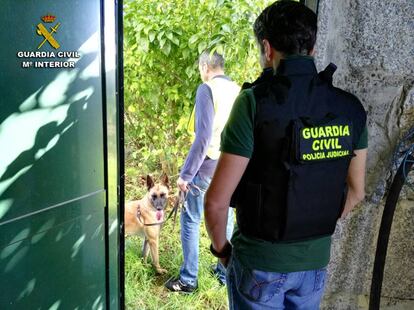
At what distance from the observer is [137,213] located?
3.90 metres

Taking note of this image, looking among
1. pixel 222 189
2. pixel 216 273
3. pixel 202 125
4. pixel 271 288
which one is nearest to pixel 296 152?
pixel 222 189

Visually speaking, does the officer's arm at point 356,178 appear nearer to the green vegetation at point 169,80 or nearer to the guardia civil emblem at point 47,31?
the guardia civil emblem at point 47,31

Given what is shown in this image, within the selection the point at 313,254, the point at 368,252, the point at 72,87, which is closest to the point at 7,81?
the point at 72,87

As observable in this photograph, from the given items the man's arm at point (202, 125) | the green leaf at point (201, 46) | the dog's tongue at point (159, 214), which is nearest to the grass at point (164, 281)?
the dog's tongue at point (159, 214)

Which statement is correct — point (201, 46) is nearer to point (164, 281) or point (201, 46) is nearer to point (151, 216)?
point (151, 216)

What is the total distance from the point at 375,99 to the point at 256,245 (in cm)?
98

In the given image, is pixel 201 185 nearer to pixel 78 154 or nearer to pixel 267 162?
pixel 78 154

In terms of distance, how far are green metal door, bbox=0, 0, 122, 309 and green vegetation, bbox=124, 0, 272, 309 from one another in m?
1.56

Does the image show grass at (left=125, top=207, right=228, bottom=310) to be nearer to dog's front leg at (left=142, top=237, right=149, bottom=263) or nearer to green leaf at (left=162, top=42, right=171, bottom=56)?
dog's front leg at (left=142, top=237, right=149, bottom=263)

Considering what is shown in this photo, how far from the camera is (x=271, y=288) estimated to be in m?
1.50

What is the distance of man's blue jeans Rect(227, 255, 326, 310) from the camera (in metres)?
1.50

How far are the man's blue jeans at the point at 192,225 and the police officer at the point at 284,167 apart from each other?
1705 mm

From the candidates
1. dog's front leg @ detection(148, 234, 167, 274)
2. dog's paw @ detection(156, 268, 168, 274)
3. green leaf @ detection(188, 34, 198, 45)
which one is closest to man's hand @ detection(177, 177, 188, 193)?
dog's front leg @ detection(148, 234, 167, 274)

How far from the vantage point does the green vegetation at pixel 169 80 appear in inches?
141
